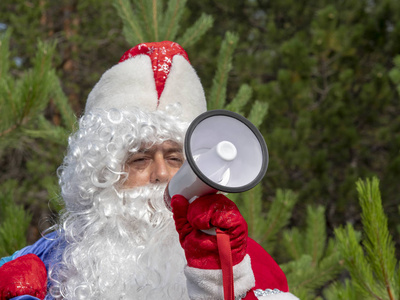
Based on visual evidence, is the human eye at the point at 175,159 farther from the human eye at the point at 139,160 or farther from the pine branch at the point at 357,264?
the pine branch at the point at 357,264

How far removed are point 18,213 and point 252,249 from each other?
1.34 meters

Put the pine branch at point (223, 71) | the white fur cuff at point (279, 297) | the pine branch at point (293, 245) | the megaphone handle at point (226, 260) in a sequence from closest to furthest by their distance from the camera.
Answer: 1. the megaphone handle at point (226, 260)
2. the white fur cuff at point (279, 297)
3. the pine branch at point (223, 71)
4. the pine branch at point (293, 245)

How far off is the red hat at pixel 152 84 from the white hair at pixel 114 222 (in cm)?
6

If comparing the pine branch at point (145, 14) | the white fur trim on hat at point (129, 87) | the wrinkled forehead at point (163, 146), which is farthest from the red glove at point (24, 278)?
the pine branch at point (145, 14)

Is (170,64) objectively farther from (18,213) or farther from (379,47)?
(379,47)

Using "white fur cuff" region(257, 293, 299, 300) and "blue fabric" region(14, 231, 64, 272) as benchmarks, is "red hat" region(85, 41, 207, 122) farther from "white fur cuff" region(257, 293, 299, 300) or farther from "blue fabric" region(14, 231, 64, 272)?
"white fur cuff" region(257, 293, 299, 300)

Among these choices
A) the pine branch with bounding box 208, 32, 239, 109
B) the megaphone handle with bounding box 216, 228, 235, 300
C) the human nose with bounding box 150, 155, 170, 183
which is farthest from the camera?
the pine branch with bounding box 208, 32, 239, 109

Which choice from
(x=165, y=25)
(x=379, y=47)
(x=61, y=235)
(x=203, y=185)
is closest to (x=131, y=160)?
(x=61, y=235)

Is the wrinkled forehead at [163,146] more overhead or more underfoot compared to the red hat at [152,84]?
more underfoot

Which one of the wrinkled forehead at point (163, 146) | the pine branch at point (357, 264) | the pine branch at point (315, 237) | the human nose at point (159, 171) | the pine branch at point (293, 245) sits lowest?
the pine branch at point (293, 245)

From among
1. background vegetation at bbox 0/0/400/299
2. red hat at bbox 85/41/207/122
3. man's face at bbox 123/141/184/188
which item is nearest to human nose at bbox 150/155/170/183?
man's face at bbox 123/141/184/188

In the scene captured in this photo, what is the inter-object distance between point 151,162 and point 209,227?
69cm

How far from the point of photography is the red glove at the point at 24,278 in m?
1.38

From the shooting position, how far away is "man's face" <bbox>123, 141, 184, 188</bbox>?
162 cm
